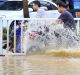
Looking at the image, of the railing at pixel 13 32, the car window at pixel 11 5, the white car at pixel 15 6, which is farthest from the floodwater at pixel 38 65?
the car window at pixel 11 5

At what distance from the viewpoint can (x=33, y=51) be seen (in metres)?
12.1

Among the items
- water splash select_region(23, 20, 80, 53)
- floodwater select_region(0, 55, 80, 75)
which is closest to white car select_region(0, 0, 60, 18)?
water splash select_region(23, 20, 80, 53)

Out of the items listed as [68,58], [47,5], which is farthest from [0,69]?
[47,5]

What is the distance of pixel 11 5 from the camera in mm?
20828

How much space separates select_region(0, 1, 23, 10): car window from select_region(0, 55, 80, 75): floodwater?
8.77m

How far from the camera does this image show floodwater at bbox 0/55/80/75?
28.7ft

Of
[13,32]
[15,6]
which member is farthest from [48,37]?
[15,6]

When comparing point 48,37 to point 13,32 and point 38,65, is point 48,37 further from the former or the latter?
point 38,65

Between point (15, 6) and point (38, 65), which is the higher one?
point (15, 6)

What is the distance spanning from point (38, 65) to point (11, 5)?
11220mm

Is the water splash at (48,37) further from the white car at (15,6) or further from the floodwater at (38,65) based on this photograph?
the white car at (15,6)

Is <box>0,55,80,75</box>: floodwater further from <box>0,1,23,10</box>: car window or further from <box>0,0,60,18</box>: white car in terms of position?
<box>0,1,23,10</box>: car window

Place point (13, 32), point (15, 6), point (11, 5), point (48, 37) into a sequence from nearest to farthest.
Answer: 1. point (48, 37)
2. point (13, 32)
3. point (15, 6)
4. point (11, 5)

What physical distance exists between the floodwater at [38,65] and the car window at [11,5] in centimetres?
877
